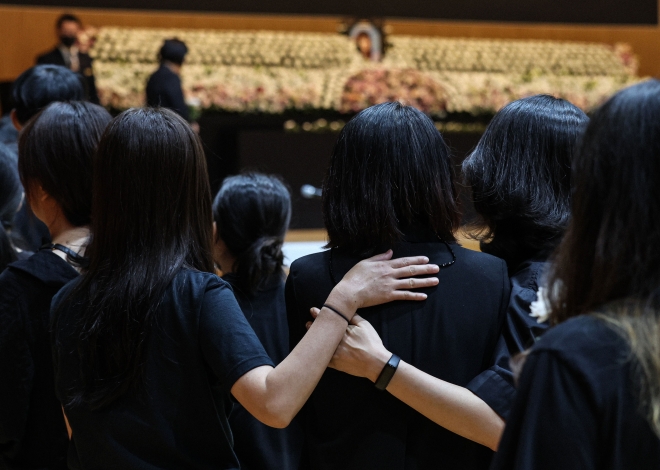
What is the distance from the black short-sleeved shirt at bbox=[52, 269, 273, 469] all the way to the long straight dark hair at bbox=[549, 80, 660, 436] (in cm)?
64

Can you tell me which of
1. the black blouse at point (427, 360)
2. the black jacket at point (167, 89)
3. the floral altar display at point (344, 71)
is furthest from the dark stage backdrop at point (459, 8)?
the black blouse at point (427, 360)

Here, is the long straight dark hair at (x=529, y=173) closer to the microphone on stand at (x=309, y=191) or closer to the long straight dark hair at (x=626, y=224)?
the long straight dark hair at (x=626, y=224)

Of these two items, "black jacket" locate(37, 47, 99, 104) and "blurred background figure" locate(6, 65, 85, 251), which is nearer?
"blurred background figure" locate(6, 65, 85, 251)

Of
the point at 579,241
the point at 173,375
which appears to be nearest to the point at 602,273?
the point at 579,241

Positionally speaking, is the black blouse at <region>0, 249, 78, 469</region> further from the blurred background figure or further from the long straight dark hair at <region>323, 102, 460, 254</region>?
the blurred background figure

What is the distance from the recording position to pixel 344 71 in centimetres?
773

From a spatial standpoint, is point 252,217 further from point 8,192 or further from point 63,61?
point 63,61

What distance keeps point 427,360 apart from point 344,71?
6.55 metres

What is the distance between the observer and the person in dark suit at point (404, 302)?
1431 millimetres

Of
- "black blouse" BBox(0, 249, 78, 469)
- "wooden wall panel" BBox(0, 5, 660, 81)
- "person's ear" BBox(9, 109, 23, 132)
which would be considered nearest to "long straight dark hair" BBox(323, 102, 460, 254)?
"black blouse" BBox(0, 249, 78, 469)

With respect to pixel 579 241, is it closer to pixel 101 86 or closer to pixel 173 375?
pixel 173 375

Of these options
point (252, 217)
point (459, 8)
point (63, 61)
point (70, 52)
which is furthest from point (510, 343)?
point (459, 8)

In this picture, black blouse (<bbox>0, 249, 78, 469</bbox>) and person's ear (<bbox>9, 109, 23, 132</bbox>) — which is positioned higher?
person's ear (<bbox>9, 109, 23, 132</bbox>)

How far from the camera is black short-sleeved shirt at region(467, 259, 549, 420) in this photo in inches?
54.1
